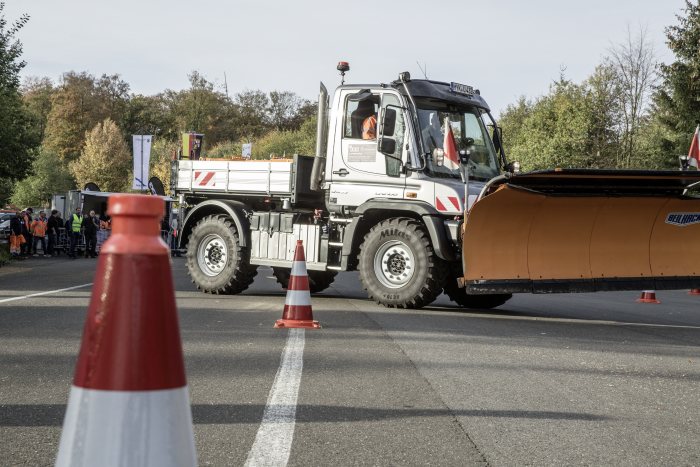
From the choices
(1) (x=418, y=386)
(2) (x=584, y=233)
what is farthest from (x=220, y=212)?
(1) (x=418, y=386)

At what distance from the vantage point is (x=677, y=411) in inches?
220

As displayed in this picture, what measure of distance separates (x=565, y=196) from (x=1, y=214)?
3363 cm

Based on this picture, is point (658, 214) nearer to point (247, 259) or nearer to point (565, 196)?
point (565, 196)

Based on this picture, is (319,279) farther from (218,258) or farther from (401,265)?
(401,265)

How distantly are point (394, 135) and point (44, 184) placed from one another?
255 ft

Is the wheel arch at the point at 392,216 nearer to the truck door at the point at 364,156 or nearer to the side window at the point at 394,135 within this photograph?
the truck door at the point at 364,156

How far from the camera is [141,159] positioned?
42.9 meters

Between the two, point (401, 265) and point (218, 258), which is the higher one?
point (401, 265)

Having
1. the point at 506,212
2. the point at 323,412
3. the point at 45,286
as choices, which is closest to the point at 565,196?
the point at 506,212

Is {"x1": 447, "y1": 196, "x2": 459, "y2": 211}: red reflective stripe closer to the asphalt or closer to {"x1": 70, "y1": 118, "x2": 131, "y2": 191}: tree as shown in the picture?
the asphalt

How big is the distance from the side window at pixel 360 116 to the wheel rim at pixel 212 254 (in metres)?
3.05

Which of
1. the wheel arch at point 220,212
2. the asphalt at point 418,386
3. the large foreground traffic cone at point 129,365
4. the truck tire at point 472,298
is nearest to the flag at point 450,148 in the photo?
the truck tire at point 472,298

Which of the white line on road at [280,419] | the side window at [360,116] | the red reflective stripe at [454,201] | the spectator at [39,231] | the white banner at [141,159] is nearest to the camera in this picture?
the white line on road at [280,419]

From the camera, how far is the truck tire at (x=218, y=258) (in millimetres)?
14570
